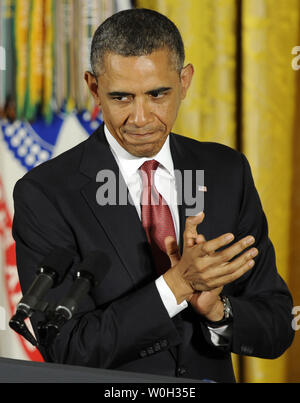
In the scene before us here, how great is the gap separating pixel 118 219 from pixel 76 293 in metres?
0.48

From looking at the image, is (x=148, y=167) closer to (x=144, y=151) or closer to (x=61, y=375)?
(x=144, y=151)

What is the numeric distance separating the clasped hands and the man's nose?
27 cm

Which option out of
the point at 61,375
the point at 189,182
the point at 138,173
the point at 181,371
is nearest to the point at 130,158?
the point at 138,173

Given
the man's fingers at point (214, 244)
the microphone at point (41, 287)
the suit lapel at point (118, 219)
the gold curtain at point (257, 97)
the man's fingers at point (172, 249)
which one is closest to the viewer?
the microphone at point (41, 287)

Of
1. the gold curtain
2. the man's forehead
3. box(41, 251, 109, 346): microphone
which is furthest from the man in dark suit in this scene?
the gold curtain

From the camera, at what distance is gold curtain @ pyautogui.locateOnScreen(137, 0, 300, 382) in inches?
80.3

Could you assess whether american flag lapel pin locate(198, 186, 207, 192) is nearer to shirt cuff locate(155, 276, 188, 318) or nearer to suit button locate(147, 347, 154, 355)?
shirt cuff locate(155, 276, 188, 318)

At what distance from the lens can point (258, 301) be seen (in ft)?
4.94

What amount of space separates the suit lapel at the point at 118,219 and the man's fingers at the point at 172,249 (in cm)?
11

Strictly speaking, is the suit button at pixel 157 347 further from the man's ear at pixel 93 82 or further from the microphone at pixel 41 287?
the man's ear at pixel 93 82

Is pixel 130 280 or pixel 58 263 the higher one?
pixel 58 263

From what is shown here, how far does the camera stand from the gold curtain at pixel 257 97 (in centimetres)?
204

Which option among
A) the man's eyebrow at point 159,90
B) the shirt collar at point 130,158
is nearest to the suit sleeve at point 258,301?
the shirt collar at point 130,158

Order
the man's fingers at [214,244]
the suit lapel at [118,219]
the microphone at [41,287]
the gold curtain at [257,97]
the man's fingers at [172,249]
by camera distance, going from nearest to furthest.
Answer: the microphone at [41,287] < the man's fingers at [214,244] < the man's fingers at [172,249] < the suit lapel at [118,219] < the gold curtain at [257,97]
